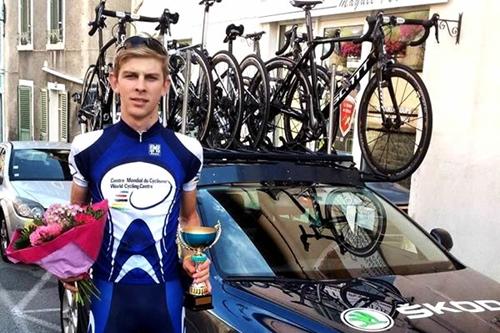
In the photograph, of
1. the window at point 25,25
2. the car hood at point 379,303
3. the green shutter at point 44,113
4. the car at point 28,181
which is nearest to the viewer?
the car hood at point 379,303

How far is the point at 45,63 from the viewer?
69.9ft

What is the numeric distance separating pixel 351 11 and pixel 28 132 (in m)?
17.7

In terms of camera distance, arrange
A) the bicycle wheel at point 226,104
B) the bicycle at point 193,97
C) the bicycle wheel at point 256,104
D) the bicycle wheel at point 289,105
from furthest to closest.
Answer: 1. the bicycle at point 193,97
2. the bicycle wheel at point 226,104
3. the bicycle wheel at point 256,104
4. the bicycle wheel at point 289,105

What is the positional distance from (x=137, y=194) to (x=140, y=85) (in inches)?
16.5

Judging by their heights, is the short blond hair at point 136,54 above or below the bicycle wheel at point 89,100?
above

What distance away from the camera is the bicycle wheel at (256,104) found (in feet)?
17.2

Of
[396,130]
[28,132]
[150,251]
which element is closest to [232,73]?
[396,130]

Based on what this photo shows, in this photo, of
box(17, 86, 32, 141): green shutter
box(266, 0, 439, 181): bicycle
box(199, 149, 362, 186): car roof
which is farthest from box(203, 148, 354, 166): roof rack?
box(17, 86, 32, 141): green shutter

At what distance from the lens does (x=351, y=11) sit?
8.36m

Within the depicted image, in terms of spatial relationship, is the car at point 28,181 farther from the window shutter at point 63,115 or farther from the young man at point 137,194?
the window shutter at point 63,115

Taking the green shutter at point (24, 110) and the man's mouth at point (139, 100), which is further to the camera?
the green shutter at point (24, 110)

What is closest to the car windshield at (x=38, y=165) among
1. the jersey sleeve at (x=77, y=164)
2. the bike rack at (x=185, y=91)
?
the bike rack at (x=185, y=91)

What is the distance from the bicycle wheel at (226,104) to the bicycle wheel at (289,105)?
295mm

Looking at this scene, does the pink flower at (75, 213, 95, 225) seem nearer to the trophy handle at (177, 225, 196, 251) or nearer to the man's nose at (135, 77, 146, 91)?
the trophy handle at (177, 225, 196, 251)
